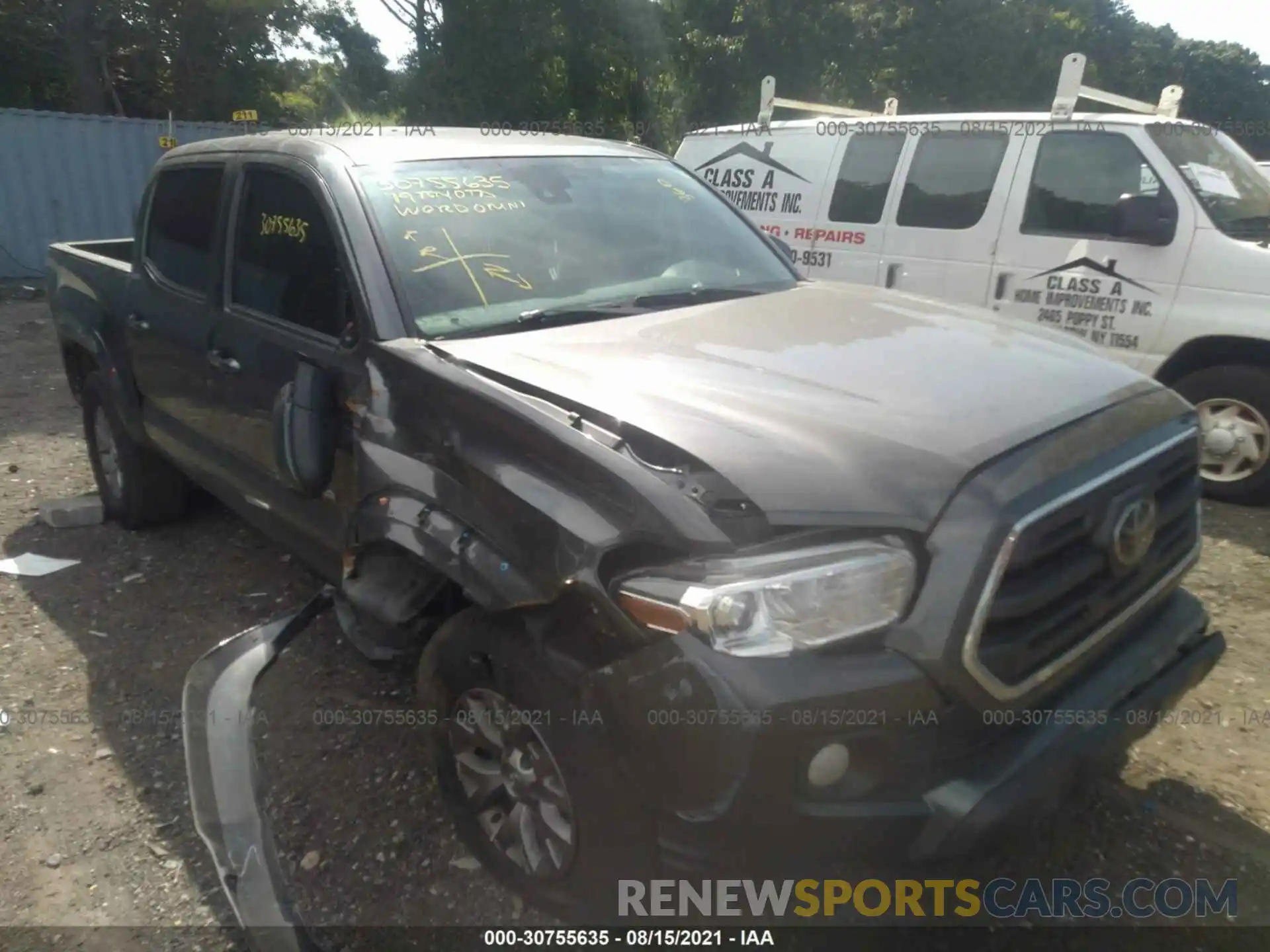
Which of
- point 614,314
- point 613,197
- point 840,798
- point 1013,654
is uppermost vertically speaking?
point 613,197

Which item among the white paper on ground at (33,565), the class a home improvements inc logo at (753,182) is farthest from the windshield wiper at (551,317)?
the class a home improvements inc logo at (753,182)

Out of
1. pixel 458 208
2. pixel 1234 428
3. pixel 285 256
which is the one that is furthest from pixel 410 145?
pixel 1234 428

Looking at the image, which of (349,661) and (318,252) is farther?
(349,661)

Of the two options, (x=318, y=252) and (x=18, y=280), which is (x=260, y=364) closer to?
(x=318, y=252)

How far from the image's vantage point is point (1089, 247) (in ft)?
17.6

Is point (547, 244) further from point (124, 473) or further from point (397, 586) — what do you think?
point (124, 473)

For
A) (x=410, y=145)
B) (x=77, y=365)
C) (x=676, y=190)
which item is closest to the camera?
(x=410, y=145)

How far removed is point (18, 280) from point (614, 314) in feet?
43.3

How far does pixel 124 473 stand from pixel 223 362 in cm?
178

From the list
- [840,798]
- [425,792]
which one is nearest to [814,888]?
[840,798]

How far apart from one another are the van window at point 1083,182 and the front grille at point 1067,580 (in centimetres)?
328

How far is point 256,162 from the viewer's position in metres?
3.43

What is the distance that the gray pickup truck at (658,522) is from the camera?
189 cm

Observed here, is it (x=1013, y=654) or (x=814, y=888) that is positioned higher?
(x=1013, y=654)
